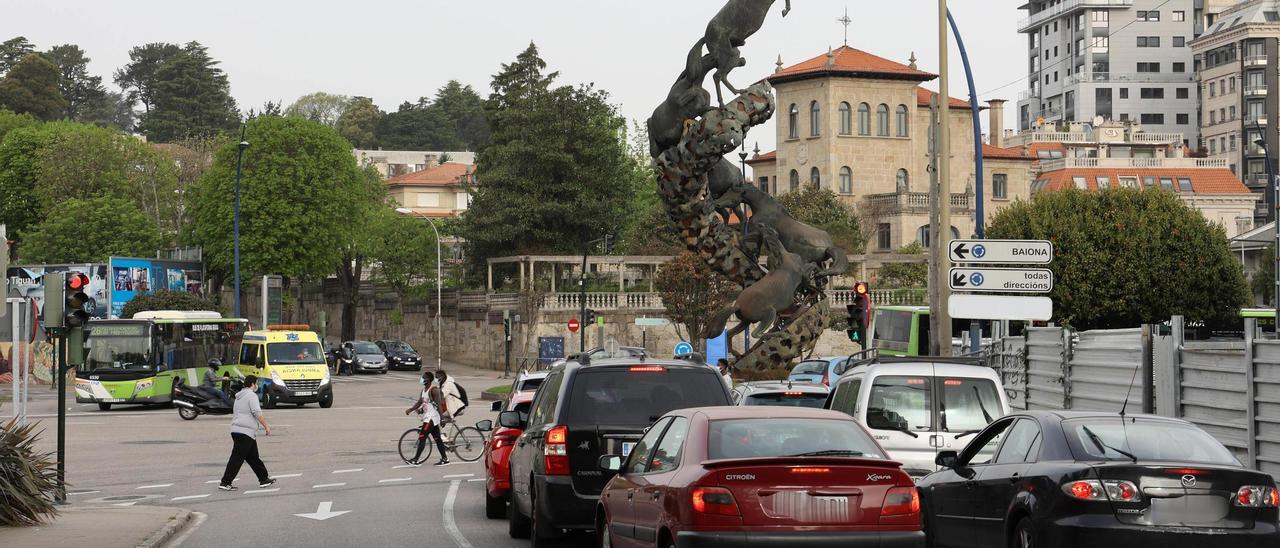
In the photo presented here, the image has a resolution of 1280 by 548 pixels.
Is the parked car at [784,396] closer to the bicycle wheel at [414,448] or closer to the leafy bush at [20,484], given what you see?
the leafy bush at [20,484]

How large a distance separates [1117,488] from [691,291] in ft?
189

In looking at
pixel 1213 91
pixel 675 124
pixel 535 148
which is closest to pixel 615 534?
pixel 675 124

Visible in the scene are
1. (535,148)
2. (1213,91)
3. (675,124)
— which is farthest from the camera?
(1213,91)

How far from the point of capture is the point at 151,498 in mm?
21125

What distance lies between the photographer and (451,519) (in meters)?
17.5

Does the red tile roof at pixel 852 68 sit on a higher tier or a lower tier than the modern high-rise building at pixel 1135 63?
lower

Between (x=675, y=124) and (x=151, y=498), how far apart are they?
2128 centimetres

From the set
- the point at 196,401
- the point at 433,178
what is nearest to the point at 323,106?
the point at 433,178

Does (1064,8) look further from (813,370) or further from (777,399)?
(777,399)

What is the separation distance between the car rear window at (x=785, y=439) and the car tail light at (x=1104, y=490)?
1.39 m

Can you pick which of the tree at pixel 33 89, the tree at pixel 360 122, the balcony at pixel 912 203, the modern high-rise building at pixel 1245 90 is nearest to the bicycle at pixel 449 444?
the balcony at pixel 912 203

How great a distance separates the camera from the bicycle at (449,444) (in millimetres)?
26500

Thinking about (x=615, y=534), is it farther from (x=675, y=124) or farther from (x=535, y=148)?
(x=535, y=148)

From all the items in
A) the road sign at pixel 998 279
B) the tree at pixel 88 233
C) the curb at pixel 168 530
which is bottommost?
the curb at pixel 168 530
